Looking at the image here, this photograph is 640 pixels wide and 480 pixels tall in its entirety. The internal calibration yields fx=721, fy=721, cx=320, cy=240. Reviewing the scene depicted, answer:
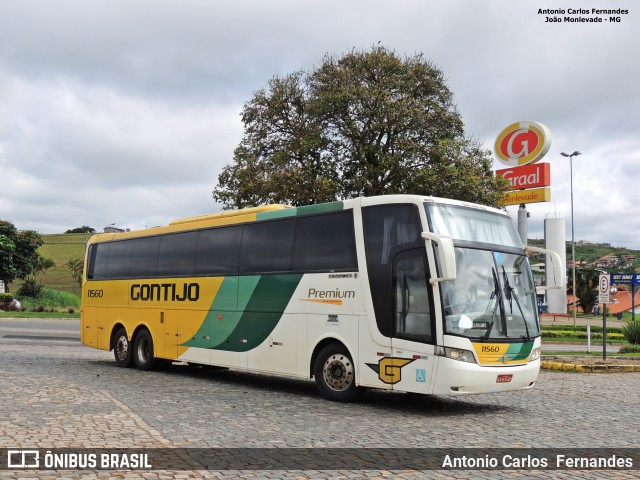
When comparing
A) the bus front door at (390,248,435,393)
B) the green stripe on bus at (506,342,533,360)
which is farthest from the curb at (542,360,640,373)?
the bus front door at (390,248,435,393)

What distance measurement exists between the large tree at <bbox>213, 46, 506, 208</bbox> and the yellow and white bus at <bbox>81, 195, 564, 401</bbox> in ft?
57.2

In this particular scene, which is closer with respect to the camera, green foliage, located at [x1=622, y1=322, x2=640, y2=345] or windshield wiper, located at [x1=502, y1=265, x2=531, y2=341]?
windshield wiper, located at [x1=502, y1=265, x2=531, y2=341]

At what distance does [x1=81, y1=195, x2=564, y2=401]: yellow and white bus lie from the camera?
35.4 ft

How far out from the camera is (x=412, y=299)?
11.1m

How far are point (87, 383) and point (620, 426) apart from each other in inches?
369

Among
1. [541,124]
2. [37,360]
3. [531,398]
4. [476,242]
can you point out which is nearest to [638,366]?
[531,398]

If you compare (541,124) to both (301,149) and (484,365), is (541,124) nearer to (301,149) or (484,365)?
(301,149)

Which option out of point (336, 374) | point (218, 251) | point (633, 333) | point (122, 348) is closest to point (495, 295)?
point (336, 374)

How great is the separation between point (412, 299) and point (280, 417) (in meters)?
2.71

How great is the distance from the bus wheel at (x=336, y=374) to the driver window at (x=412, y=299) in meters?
1.25

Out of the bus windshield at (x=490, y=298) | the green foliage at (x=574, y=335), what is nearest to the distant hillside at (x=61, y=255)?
the green foliage at (x=574, y=335)

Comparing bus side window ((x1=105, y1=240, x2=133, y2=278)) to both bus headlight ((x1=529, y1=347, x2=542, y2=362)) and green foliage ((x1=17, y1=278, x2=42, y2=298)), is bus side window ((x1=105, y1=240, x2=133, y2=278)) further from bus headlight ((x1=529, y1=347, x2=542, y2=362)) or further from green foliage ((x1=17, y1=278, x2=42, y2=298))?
green foliage ((x1=17, y1=278, x2=42, y2=298))

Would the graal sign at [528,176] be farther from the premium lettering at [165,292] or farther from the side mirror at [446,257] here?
the side mirror at [446,257]

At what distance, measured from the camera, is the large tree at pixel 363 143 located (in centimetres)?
3306
